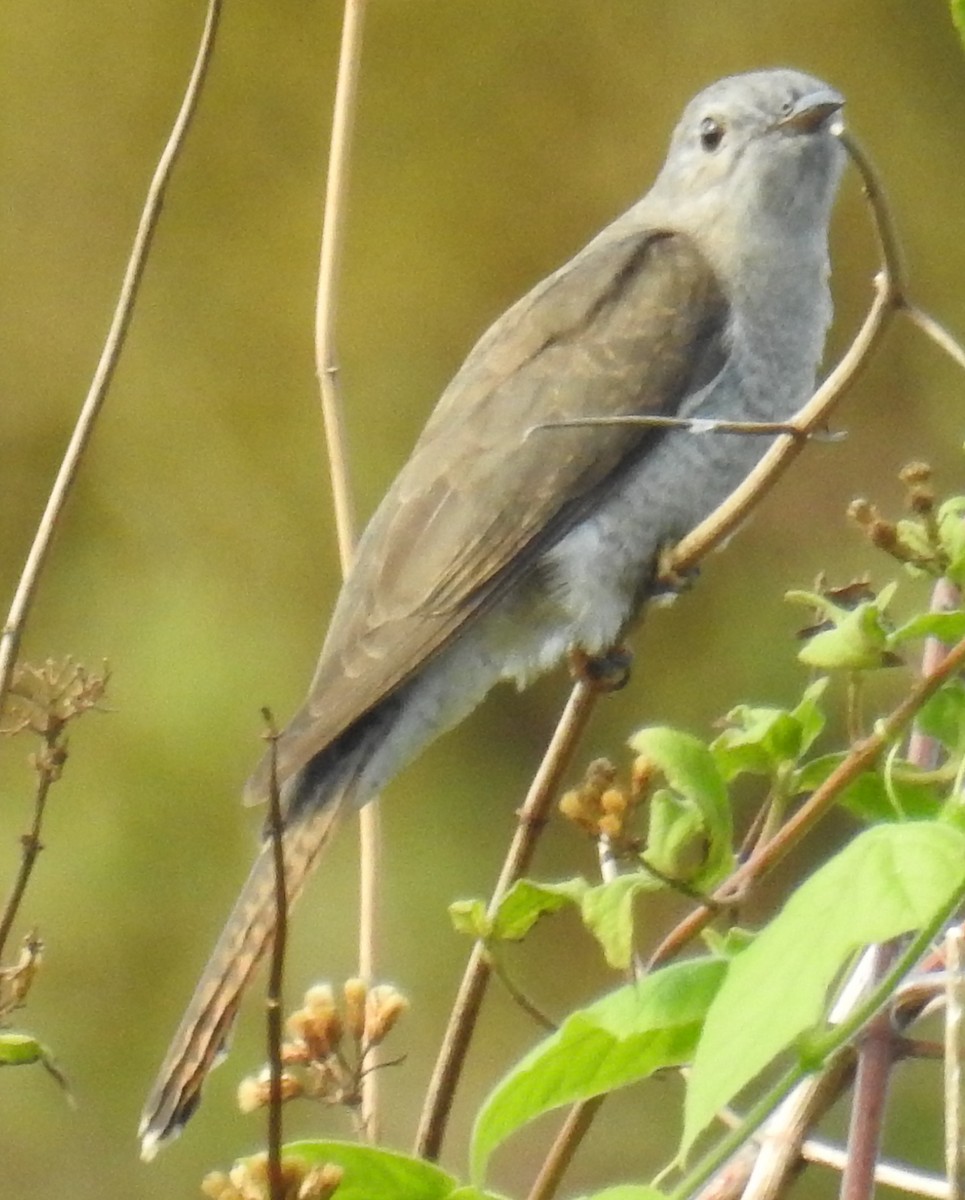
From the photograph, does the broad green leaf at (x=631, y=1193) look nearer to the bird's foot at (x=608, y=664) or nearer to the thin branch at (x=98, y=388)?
the thin branch at (x=98, y=388)

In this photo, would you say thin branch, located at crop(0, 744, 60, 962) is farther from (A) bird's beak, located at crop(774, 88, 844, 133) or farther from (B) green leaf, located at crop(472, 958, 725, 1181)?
(A) bird's beak, located at crop(774, 88, 844, 133)

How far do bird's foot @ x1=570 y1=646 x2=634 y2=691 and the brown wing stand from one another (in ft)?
0.52

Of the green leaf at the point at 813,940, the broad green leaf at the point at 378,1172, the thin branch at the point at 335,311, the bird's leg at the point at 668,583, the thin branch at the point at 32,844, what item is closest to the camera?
the green leaf at the point at 813,940

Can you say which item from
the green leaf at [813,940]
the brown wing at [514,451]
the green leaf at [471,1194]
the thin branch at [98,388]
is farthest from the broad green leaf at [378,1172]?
the brown wing at [514,451]

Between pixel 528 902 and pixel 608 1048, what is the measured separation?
0.14 metres

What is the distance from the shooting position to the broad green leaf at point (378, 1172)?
0.98 meters

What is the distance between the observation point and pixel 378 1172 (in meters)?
1.00

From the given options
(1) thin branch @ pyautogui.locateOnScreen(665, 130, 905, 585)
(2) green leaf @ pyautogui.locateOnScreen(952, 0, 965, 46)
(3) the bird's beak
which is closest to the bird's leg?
(3) the bird's beak

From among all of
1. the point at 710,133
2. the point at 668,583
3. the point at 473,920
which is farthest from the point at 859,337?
the point at 710,133

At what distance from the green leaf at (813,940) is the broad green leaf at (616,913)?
12cm

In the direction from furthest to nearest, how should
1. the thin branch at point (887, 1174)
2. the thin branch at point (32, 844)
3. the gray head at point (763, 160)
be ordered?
the gray head at point (763, 160) < the thin branch at point (32, 844) < the thin branch at point (887, 1174)

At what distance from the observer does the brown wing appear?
2373 millimetres

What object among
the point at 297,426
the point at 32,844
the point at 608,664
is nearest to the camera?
the point at 32,844

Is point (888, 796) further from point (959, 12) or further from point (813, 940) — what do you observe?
point (959, 12)
